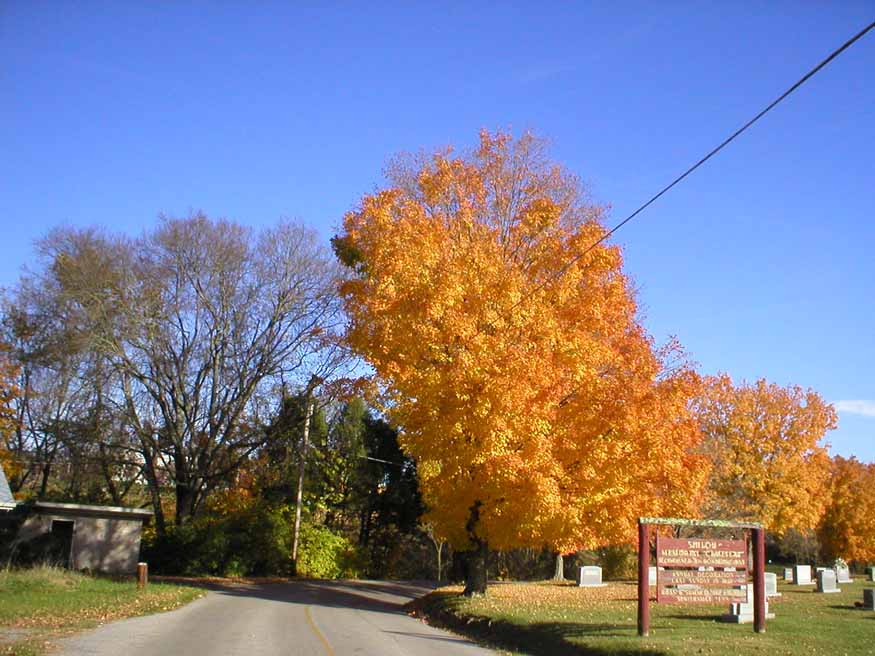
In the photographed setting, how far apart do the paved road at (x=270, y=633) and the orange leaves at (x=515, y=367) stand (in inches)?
157

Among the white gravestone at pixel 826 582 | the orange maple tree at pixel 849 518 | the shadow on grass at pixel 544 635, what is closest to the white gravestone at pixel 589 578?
the white gravestone at pixel 826 582

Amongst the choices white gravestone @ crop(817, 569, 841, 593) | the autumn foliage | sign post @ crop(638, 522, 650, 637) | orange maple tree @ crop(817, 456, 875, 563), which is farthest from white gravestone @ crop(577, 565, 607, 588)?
orange maple tree @ crop(817, 456, 875, 563)

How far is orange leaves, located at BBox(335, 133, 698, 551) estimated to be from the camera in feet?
67.6

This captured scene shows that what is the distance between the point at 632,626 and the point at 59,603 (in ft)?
44.8

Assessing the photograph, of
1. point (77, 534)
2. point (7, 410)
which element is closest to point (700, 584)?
point (77, 534)

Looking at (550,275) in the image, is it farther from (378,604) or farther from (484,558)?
→ (378,604)

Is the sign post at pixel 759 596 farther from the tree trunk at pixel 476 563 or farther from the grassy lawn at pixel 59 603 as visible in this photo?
the grassy lawn at pixel 59 603

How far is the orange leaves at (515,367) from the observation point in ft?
67.6

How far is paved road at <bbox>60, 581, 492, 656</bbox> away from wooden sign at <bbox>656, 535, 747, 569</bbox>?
3860 millimetres

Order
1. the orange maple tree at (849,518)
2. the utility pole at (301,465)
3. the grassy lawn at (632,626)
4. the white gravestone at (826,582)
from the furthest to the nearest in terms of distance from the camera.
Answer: the orange maple tree at (849,518) < the utility pole at (301,465) < the white gravestone at (826,582) < the grassy lawn at (632,626)

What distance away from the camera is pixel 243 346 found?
131 feet

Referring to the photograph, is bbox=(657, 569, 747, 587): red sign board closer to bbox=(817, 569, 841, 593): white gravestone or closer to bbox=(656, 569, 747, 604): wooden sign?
bbox=(656, 569, 747, 604): wooden sign

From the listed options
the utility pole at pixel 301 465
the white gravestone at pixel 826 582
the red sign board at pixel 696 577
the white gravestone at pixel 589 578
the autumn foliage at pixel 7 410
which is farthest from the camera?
the autumn foliage at pixel 7 410

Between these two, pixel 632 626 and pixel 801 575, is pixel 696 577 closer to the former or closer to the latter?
pixel 632 626
